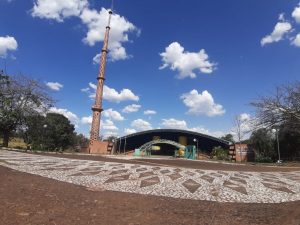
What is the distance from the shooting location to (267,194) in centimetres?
1060

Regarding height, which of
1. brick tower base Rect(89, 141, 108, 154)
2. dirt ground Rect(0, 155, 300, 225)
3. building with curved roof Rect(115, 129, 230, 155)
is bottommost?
dirt ground Rect(0, 155, 300, 225)

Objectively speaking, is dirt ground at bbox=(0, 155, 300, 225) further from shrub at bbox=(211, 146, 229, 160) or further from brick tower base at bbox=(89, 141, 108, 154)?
brick tower base at bbox=(89, 141, 108, 154)

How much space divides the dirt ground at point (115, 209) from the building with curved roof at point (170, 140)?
47.2 meters

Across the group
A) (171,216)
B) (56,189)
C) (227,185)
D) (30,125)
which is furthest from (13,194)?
(30,125)

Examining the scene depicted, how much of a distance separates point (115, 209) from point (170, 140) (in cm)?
5254

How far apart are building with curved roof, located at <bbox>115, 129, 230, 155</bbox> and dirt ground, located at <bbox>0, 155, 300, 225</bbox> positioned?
155 ft

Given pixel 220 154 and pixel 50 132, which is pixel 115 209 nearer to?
pixel 220 154

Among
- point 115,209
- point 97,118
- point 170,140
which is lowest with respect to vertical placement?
point 115,209

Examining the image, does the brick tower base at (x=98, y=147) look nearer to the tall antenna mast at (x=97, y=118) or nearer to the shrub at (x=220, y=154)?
the tall antenna mast at (x=97, y=118)

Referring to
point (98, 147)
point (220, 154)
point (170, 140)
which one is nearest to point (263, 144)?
point (220, 154)

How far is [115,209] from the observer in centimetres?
719

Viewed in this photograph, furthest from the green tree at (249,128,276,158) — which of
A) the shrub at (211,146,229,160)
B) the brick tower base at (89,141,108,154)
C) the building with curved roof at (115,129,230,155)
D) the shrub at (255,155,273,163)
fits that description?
the brick tower base at (89,141,108,154)

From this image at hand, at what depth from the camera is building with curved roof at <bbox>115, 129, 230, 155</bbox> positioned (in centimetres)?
5872

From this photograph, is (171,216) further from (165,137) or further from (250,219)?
(165,137)
